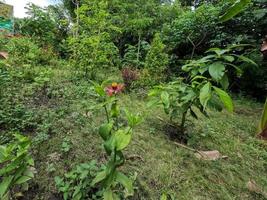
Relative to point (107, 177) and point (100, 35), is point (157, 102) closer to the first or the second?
point (107, 177)

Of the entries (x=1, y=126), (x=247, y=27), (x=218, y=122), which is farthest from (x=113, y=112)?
(x=247, y=27)

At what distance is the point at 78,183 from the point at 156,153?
0.69m

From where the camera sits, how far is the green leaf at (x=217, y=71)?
4.69ft

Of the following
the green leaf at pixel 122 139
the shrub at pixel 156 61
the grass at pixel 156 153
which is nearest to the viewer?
the green leaf at pixel 122 139

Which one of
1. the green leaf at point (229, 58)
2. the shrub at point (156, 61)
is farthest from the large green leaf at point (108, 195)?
the shrub at point (156, 61)

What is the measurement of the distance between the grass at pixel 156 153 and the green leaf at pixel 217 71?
75cm

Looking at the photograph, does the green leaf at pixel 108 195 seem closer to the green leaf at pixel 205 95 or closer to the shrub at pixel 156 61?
the green leaf at pixel 205 95

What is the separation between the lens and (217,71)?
1.47 m

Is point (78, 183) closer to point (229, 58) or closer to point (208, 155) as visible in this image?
point (208, 155)

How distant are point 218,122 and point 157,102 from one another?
109 centimetres

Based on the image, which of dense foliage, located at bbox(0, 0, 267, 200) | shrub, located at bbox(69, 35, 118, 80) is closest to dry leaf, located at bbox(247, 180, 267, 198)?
dense foliage, located at bbox(0, 0, 267, 200)

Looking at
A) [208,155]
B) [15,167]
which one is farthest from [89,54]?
[15,167]

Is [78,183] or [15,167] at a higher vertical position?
[15,167]

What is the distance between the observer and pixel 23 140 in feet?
4.33
